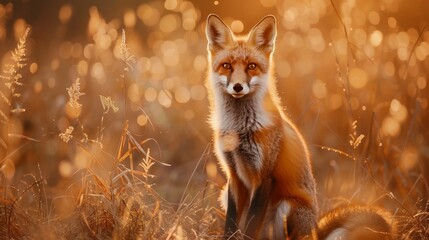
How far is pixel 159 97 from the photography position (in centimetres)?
729

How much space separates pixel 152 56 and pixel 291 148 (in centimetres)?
456

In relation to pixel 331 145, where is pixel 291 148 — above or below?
above

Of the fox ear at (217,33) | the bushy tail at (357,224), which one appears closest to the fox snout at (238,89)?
the fox ear at (217,33)

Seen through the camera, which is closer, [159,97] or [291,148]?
[291,148]

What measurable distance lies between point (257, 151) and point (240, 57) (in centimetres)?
70

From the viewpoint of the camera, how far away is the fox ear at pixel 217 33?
4.81 meters

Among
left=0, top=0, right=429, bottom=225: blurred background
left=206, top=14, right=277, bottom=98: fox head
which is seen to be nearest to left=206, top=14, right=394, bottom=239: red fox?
left=206, top=14, right=277, bottom=98: fox head

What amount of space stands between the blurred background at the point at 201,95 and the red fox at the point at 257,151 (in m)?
0.36

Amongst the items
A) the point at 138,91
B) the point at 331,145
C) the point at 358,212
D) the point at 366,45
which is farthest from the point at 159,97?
the point at 358,212

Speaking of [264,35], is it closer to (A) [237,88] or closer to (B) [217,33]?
(B) [217,33]

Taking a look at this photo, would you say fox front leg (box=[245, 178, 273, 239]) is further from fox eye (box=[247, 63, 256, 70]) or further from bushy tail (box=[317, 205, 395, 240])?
fox eye (box=[247, 63, 256, 70])

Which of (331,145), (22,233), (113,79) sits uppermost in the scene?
(113,79)

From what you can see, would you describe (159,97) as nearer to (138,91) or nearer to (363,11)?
(138,91)

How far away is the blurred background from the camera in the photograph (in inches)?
221
